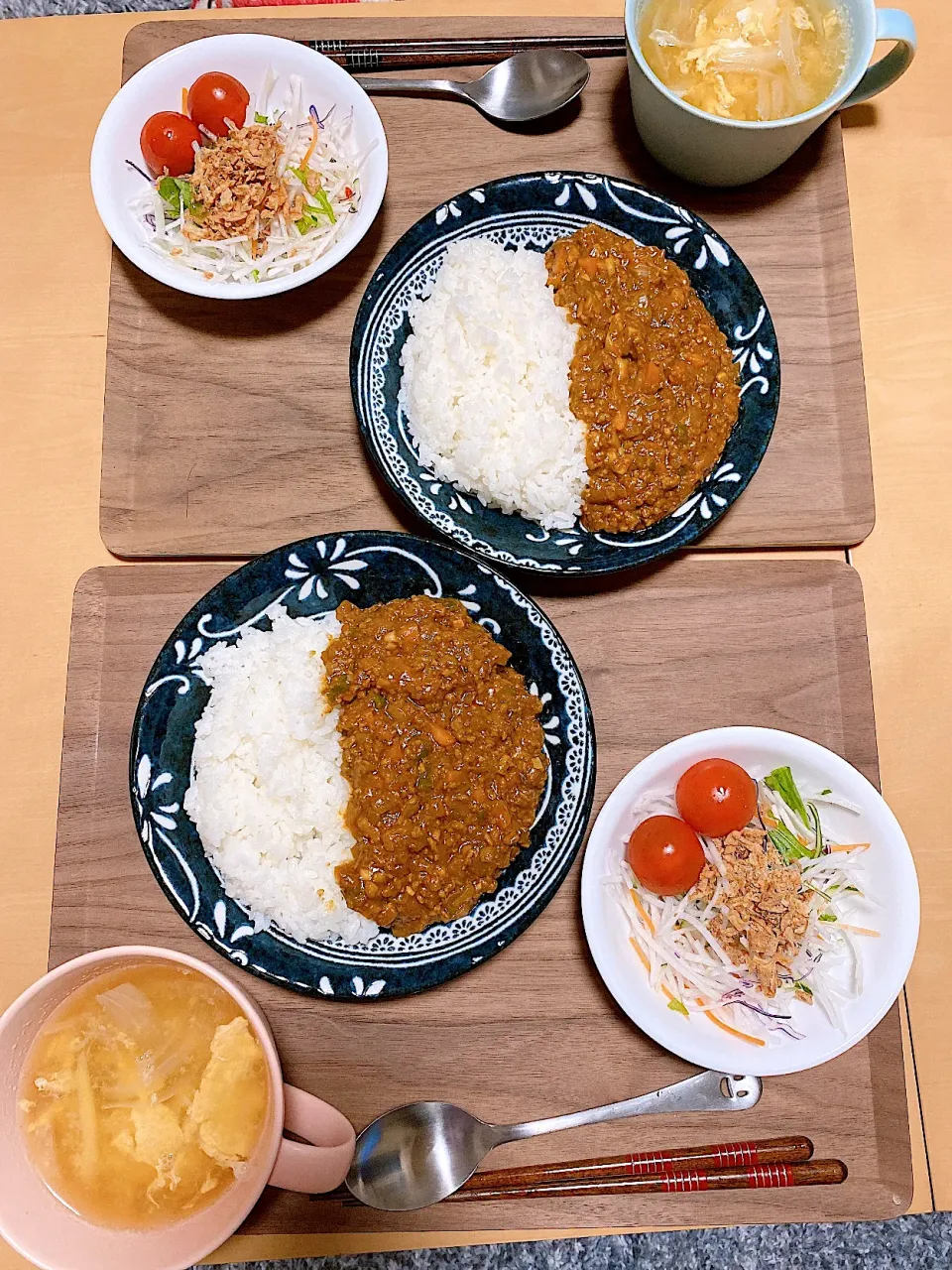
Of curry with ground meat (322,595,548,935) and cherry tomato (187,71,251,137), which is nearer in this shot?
curry with ground meat (322,595,548,935)

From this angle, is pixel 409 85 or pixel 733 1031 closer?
pixel 733 1031

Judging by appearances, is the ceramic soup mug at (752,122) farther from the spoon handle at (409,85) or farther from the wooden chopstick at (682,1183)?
the wooden chopstick at (682,1183)

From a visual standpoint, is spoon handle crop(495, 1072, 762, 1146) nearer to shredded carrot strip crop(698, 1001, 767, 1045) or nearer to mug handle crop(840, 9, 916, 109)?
shredded carrot strip crop(698, 1001, 767, 1045)

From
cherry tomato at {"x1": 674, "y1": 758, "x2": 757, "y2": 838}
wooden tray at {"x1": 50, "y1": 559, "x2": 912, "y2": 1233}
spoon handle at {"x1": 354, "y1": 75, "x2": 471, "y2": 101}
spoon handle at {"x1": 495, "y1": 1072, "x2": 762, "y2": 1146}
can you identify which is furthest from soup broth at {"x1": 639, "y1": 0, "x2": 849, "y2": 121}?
spoon handle at {"x1": 495, "y1": 1072, "x2": 762, "y2": 1146}

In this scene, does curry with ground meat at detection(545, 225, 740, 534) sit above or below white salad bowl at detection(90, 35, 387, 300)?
below

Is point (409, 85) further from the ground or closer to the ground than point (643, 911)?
further from the ground

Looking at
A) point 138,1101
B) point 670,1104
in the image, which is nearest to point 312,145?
point 138,1101

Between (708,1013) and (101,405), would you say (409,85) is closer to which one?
(101,405)

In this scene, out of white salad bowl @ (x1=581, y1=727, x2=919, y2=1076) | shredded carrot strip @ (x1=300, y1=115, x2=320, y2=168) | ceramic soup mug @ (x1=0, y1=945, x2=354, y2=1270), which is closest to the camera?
ceramic soup mug @ (x1=0, y1=945, x2=354, y2=1270)
